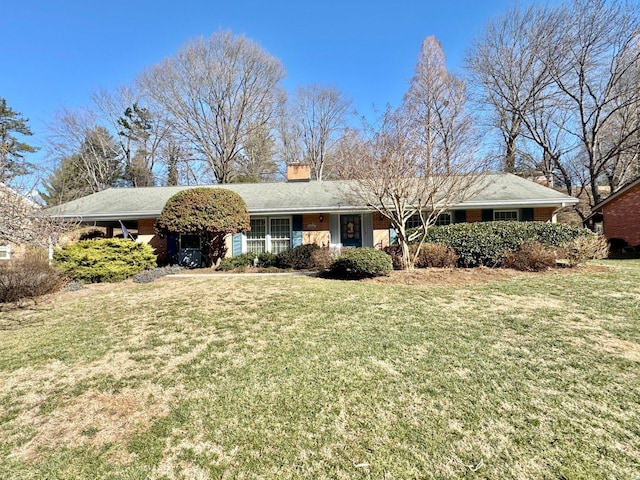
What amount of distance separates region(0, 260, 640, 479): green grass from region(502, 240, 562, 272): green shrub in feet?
9.19

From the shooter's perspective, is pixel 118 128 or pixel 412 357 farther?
pixel 118 128

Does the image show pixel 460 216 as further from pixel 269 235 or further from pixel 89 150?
pixel 89 150

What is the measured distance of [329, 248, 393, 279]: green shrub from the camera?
8.37 metres

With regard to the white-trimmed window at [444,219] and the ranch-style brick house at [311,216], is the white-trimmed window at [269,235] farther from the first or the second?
the white-trimmed window at [444,219]

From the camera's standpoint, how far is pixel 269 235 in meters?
13.4

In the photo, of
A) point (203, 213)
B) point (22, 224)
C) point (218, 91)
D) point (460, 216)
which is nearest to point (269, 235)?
point (203, 213)

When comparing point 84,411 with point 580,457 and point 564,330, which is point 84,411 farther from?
point 564,330

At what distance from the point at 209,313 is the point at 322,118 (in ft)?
94.3

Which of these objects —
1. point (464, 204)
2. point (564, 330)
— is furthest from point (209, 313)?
point (464, 204)

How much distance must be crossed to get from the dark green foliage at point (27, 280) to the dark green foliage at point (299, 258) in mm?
6548

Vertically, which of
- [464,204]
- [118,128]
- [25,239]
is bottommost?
[25,239]

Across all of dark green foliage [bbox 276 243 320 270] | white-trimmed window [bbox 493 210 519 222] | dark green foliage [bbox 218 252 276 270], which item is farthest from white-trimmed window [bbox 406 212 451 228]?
dark green foliage [bbox 218 252 276 270]

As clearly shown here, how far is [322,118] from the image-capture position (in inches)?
1228

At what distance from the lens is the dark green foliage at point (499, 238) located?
374 inches
